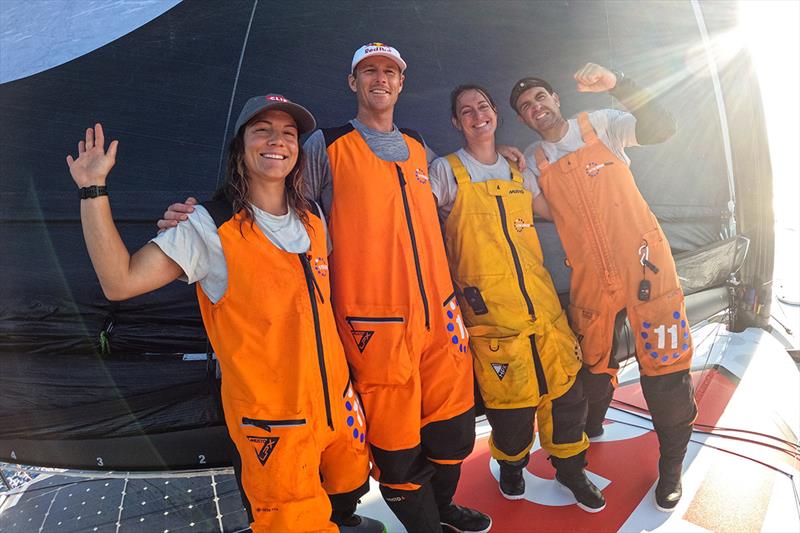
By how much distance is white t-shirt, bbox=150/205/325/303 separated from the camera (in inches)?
51.4

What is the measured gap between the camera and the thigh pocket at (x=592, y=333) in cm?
207

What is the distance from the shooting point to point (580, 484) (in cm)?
217

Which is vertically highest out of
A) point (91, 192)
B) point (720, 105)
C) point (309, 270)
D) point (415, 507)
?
point (720, 105)

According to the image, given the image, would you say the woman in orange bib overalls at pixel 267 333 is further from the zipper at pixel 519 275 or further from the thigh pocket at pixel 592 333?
the thigh pocket at pixel 592 333

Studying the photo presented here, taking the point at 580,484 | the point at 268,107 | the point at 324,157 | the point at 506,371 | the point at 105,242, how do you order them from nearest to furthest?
the point at 105,242 < the point at 268,107 < the point at 324,157 < the point at 506,371 < the point at 580,484

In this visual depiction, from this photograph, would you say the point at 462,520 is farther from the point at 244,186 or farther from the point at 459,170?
the point at 244,186

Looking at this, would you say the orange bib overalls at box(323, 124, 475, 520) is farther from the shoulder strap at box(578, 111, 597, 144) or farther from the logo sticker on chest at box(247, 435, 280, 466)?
the shoulder strap at box(578, 111, 597, 144)

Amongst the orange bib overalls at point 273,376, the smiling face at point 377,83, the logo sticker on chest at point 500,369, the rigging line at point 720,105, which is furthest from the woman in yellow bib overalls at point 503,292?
the rigging line at point 720,105

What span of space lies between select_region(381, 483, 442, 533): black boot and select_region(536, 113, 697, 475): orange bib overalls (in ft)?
3.07

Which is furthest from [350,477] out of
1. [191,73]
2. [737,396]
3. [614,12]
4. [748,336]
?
[748,336]

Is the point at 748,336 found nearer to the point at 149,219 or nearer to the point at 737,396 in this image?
the point at 737,396

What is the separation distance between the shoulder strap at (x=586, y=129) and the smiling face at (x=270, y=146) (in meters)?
1.30

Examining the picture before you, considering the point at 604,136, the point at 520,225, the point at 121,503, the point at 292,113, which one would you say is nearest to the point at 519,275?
the point at 520,225

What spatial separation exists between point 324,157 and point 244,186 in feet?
1.11
